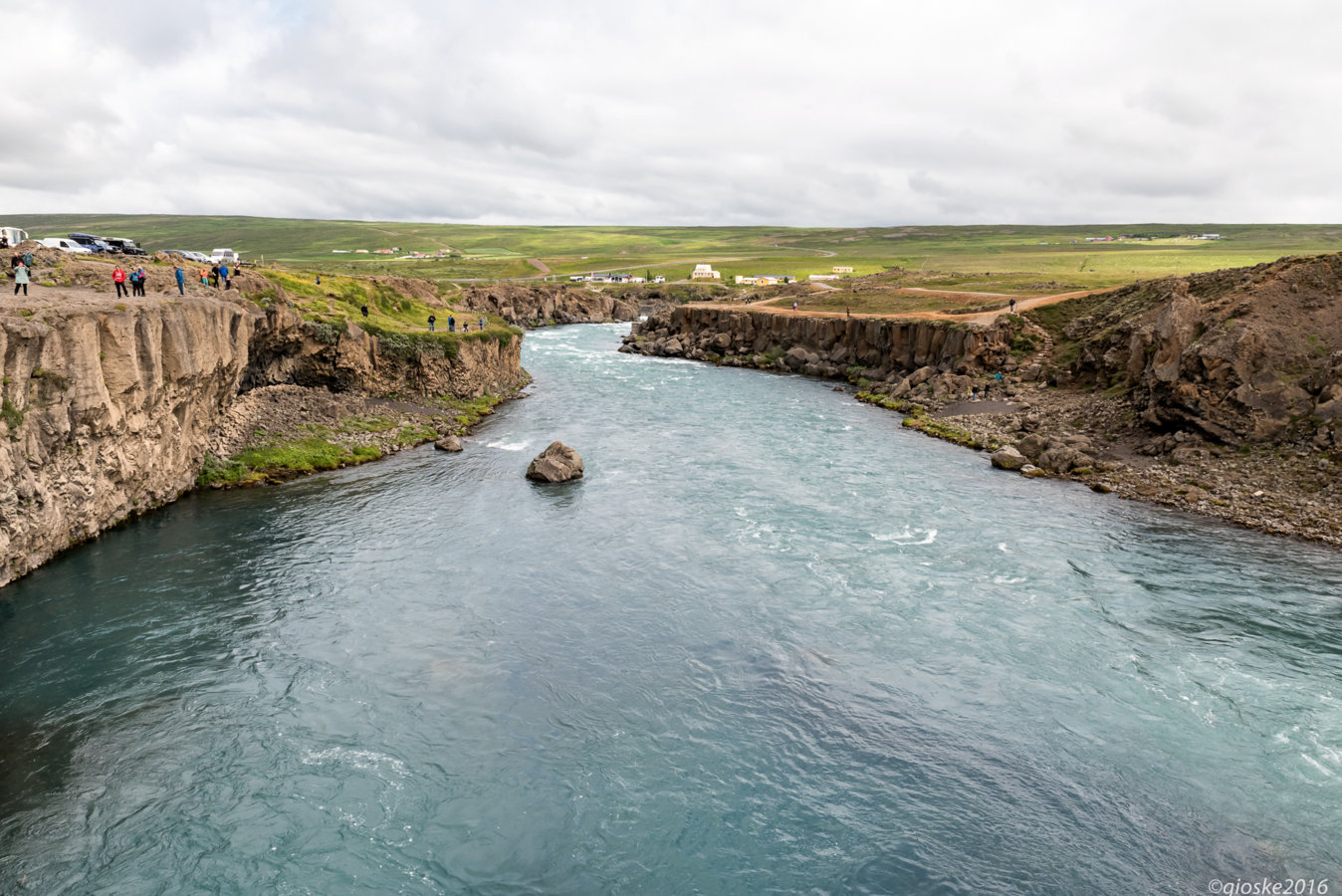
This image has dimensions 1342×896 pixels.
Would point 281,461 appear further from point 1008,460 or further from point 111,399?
point 1008,460

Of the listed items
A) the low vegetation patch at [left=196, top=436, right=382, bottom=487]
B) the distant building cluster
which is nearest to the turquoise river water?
the low vegetation patch at [left=196, top=436, right=382, bottom=487]

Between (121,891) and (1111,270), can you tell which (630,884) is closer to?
(121,891)

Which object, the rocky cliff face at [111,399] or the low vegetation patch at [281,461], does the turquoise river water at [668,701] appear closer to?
the rocky cliff face at [111,399]

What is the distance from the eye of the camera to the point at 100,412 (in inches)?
1275

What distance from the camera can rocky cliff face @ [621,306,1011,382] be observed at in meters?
75.7

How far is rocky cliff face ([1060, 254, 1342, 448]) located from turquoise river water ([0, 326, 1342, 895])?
1078cm

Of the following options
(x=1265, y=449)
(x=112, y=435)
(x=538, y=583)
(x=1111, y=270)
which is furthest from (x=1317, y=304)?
(x=1111, y=270)

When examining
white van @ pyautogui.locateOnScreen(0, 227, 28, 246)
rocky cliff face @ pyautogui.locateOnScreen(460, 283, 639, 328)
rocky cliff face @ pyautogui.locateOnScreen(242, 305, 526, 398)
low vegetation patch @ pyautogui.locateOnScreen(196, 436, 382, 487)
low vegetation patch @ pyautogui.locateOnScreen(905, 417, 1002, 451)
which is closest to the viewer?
low vegetation patch @ pyautogui.locateOnScreen(196, 436, 382, 487)


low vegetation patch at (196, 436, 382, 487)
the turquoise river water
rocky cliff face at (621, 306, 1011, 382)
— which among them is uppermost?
rocky cliff face at (621, 306, 1011, 382)

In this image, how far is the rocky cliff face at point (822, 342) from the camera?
75.7m

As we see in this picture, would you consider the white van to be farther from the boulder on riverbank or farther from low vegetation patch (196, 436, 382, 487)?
the boulder on riverbank

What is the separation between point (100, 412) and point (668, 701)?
Result: 27139mm

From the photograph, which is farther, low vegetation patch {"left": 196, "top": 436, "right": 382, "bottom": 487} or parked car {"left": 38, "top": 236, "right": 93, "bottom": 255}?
parked car {"left": 38, "top": 236, "right": 93, "bottom": 255}

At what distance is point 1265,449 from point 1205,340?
831 centimetres
